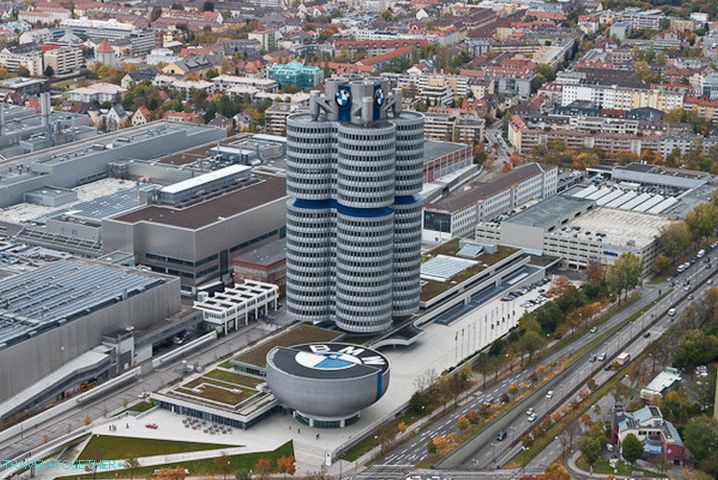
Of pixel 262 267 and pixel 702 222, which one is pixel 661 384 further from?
pixel 702 222

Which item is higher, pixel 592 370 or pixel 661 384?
pixel 661 384

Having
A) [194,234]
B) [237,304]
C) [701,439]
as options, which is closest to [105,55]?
[194,234]

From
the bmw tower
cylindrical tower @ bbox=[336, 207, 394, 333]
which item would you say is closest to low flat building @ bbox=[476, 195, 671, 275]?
the bmw tower

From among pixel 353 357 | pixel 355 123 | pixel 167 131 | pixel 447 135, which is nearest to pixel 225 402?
pixel 353 357

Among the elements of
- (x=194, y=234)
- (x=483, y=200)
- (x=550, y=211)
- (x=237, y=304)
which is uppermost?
(x=194, y=234)

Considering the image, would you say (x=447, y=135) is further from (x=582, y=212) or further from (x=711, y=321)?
(x=711, y=321)
